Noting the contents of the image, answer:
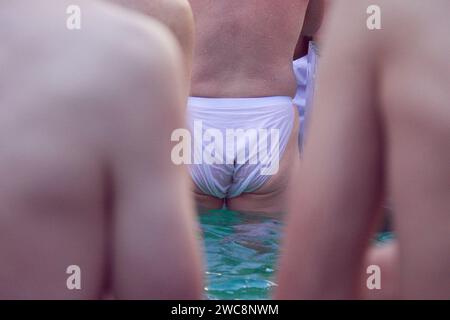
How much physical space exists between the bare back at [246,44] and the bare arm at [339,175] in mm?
1976

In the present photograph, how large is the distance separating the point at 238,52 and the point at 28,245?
2.17 metres

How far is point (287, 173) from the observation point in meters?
3.19

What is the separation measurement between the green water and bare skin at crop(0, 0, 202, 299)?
886 millimetres

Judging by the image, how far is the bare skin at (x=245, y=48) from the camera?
10.8 ft

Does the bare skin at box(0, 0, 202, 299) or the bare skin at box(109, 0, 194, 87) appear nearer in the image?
the bare skin at box(0, 0, 202, 299)

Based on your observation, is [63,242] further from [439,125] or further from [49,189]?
[439,125]

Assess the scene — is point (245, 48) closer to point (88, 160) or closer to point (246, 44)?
point (246, 44)

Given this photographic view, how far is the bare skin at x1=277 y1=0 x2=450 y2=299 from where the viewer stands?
1.20 metres

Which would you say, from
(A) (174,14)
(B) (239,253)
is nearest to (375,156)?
(A) (174,14)

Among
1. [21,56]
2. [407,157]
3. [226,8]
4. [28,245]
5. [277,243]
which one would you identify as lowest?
[277,243]

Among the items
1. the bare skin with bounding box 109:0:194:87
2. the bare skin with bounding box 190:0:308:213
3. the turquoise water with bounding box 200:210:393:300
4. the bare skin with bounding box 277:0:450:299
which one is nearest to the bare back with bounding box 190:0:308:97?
the bare skin with bounding box 190:0:308:213

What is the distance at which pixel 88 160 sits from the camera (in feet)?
4.13

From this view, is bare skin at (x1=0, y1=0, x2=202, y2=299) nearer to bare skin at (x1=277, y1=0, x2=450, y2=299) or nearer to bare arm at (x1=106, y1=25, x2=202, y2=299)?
bare arm at (x1=106, y1=25, x2=202, y2=299)

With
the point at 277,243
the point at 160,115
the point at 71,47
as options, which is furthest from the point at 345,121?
the point at 277,243
